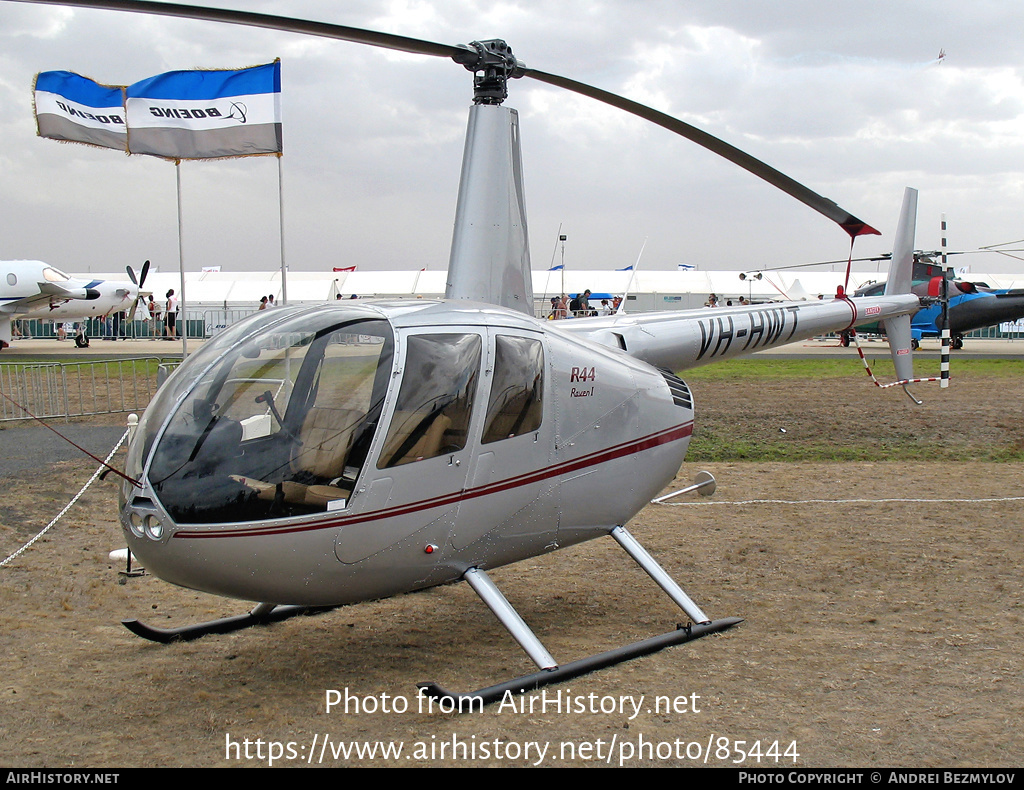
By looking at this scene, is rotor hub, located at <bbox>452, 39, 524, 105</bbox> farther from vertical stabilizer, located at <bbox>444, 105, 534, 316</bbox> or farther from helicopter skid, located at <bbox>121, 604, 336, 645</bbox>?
helicopter skid, located at <bbox>121, 604, 336, 645</bbox>

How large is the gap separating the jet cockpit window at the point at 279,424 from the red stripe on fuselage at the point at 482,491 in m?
0.07

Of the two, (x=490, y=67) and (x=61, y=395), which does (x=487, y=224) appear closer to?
(x=490, y=67)

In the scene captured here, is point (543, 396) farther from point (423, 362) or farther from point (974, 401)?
point (974, 401)

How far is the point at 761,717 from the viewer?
14.8ft

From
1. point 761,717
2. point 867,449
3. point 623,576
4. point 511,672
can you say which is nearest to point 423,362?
point 511,672

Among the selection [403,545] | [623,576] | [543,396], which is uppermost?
[543,396]

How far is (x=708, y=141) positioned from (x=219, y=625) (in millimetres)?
4760

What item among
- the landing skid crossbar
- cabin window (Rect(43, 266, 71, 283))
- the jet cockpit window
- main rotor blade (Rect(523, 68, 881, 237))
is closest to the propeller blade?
main rotor blade (Rect(523, 68, 881, 237))

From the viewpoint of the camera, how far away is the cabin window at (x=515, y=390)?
4.96 m

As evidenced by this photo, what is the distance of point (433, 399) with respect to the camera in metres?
4.64

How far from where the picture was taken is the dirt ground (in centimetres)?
418

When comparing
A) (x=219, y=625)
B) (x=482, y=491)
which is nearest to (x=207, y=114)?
(x=219, y=625)

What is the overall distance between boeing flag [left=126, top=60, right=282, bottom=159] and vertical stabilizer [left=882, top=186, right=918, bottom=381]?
28.4 feet

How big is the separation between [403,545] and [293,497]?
68cm
